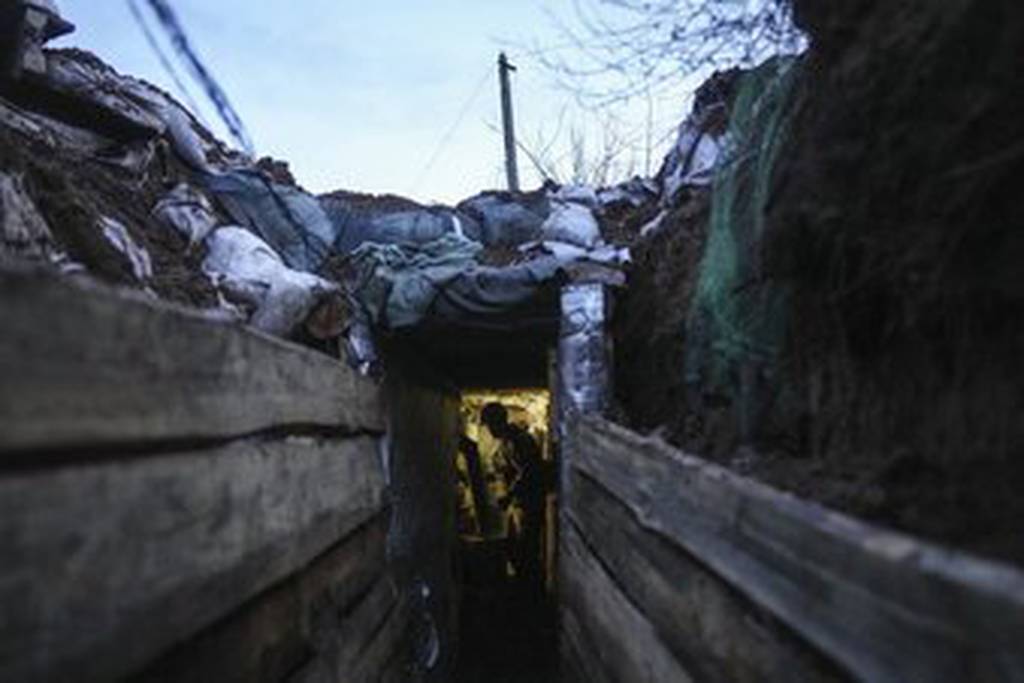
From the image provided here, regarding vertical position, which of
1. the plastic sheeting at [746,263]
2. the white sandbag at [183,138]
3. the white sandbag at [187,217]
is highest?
the white sandbag at [183,138]

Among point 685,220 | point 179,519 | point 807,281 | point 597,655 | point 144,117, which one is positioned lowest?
point 597,655

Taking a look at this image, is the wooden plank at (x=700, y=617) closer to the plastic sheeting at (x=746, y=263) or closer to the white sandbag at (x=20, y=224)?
the plastic sheeting at (x=746, y=263)

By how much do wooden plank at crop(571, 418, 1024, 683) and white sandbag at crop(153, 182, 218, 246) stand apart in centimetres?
365

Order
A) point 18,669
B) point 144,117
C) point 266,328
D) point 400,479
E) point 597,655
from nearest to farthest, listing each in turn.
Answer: point 18,669 → point 597,655 → point 266,328 → point 144,117 → point 400,479

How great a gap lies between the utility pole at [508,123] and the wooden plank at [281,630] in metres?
17.0

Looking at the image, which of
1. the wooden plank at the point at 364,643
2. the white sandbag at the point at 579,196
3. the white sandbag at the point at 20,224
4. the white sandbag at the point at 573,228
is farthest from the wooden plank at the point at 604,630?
the white sandbag at the point at 579,196

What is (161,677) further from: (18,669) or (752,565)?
(752,565)

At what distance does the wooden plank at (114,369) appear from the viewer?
4.54 feet

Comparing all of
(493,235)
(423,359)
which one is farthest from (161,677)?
(423,359)

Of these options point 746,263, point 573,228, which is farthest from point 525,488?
point 746,263

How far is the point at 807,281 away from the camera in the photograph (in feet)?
10.1

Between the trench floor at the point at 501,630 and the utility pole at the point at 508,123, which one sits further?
the utility pole at the point at 508,123

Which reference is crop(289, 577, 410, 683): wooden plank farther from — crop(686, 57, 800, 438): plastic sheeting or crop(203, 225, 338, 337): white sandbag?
crop(686, 57, 800, 438): plastic sheeting

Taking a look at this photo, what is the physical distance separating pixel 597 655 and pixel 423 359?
587 cm
